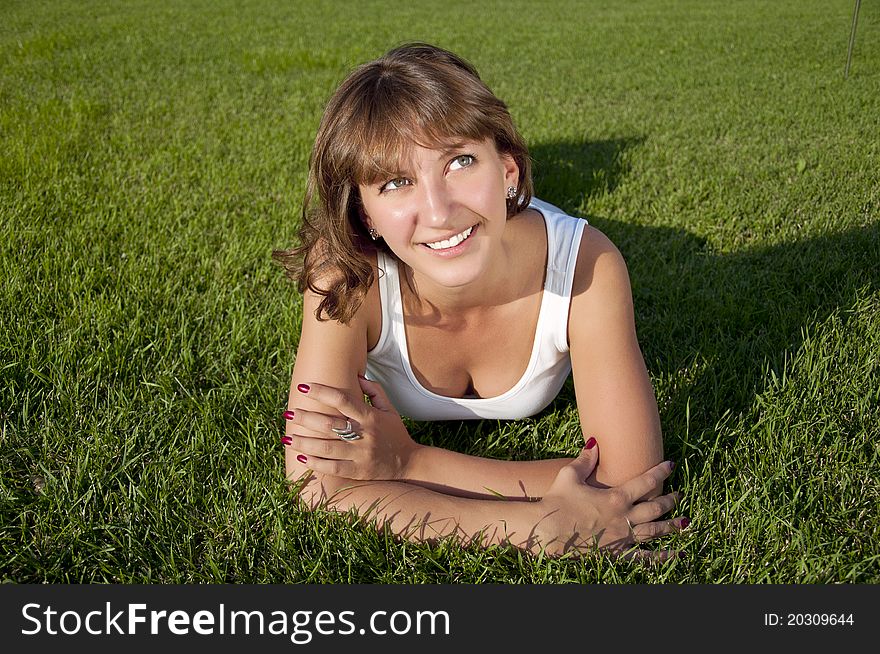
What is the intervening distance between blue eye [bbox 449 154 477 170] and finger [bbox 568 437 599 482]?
36.7 inches

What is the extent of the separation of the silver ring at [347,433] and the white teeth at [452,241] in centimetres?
60

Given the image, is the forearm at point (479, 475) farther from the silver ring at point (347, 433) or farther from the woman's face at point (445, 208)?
the woman's face at point (445, 208)

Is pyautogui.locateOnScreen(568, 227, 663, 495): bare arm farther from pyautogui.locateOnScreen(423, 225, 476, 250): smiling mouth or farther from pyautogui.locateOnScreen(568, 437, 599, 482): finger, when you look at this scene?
pyautogui.locateOnScreen(423, 225, 476, 250): smiling mouth

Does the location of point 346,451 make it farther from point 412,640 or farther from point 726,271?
point 726,271

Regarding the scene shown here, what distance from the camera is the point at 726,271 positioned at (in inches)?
159

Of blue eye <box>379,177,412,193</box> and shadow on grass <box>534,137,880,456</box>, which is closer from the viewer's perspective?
blue eye <box>379,177,412,193</box>

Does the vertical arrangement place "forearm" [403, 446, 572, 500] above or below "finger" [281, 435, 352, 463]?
below

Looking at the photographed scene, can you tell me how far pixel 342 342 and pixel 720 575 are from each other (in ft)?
4.28

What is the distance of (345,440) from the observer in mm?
2354

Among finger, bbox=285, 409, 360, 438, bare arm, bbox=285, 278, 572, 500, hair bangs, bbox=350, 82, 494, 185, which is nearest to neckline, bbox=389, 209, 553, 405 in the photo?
bare arm, bbox=285, 278, 572, 500

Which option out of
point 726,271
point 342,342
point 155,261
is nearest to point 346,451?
point 342,342

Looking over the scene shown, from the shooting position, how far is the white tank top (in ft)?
8.20

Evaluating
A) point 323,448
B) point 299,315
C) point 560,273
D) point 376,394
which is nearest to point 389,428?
point 376,394

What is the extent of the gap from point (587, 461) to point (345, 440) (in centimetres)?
74
